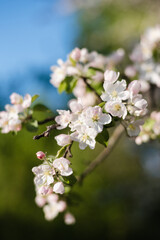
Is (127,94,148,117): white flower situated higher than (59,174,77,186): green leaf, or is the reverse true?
(127,94,148,117): white flower

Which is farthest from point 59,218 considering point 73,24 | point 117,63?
point 73,24

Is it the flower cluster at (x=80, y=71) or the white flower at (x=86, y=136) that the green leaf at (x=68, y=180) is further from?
the flower cluster at (x=80, y=71)

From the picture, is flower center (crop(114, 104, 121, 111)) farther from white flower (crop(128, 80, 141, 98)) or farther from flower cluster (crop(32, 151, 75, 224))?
flower cluster (crop(32, 151, 75, 224))

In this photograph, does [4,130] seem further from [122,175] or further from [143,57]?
[122,175]

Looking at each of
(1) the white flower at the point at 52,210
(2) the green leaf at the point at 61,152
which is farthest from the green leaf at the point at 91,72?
(1) the white flower at the point at 52,210

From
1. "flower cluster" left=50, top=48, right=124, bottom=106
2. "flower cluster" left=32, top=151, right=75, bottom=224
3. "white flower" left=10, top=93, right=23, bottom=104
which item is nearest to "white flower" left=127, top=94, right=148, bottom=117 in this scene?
"flower cluster" left=32, top=151, right=75, bottom=224

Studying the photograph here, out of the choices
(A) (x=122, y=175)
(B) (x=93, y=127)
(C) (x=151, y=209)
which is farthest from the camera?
(A) (x=122, y=175)
